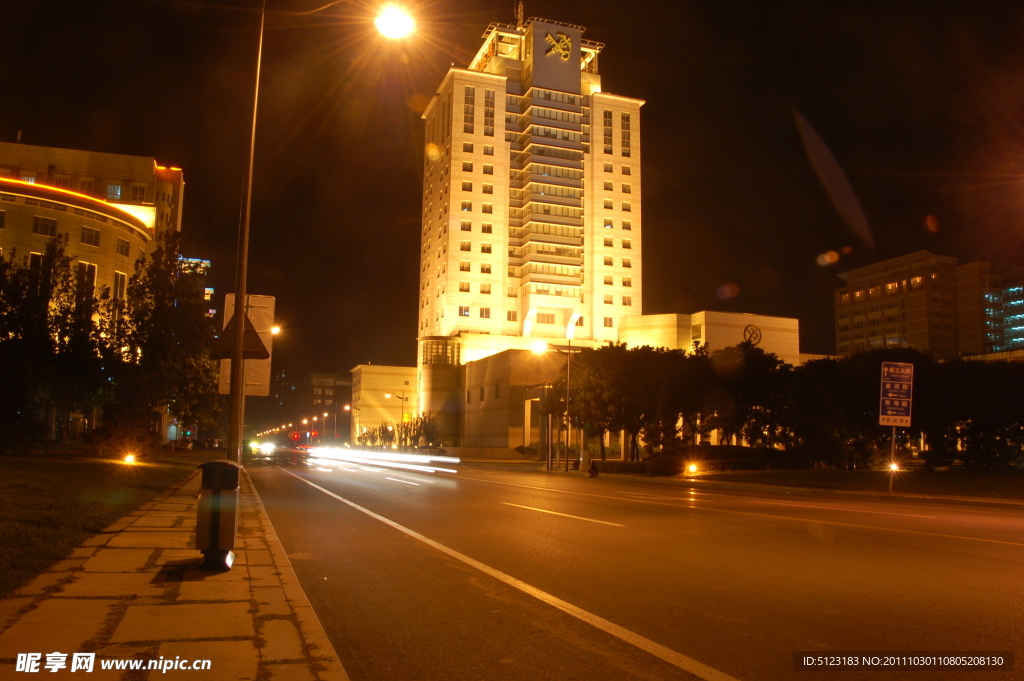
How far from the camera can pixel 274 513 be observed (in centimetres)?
1736

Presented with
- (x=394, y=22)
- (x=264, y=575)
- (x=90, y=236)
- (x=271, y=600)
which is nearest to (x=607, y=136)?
(x=90, y=236)

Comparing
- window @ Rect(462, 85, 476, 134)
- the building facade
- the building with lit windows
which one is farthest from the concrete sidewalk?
the building facade

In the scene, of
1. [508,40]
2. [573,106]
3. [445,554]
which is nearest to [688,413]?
[445,554]

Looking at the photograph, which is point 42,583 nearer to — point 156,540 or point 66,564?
point 66,564

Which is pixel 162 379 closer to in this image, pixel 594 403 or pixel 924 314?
pixel 594 403

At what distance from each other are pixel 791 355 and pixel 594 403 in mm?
72234

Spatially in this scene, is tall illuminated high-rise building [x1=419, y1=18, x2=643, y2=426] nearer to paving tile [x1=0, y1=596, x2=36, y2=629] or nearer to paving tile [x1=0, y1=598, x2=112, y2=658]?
paving tile [x1=0, y1=596, x2=36, y2=629]

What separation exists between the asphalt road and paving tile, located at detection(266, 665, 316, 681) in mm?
340

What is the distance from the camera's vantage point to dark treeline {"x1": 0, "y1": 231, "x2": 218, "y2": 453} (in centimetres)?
3450

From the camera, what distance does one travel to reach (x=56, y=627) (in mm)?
5945

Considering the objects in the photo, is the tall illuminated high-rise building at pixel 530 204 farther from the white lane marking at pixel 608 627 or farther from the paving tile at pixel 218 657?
the paving tile at pixel 218 657

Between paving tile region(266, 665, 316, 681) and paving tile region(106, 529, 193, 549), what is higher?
paving tile region(266, 665, 316, 681)

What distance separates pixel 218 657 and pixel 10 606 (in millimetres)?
2382

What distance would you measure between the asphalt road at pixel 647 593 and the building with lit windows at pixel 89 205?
56.6 meters
